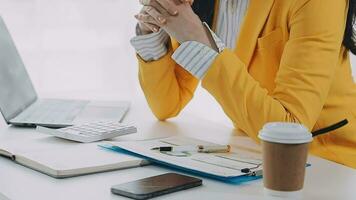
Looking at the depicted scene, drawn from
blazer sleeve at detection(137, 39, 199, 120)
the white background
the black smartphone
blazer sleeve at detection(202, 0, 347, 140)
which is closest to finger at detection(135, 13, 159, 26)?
blazer sleeve at detection(137, 39, 199, 120)

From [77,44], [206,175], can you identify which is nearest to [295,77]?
[206,175]

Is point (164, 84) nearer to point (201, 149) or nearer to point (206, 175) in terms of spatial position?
point (201, 149)

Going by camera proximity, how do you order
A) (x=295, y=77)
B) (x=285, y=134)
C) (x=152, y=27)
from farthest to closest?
(x=152, y=27), (x=295, y=77), (x=285, y=134)

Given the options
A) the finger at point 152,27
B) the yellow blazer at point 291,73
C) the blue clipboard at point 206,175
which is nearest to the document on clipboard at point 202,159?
the blue clipboard at point 206,175

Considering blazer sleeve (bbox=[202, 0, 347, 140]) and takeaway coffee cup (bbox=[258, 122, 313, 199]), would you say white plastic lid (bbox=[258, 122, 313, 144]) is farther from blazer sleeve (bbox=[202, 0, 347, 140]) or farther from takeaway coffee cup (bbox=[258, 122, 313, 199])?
blazer sleeve (bbox=[202, 0, 347, 140])

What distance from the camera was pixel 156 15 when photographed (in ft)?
4.50

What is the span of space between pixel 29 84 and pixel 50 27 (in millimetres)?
644

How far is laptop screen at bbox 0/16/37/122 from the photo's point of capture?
148 cm

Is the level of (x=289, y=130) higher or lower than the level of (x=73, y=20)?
lower

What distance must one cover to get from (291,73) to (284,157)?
436mm

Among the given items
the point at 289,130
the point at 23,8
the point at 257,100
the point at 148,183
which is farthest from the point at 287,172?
the point at 23,8

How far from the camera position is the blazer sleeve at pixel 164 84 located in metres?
1.57

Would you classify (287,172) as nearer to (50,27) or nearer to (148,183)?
(148,183)

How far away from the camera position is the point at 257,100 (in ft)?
4.05
